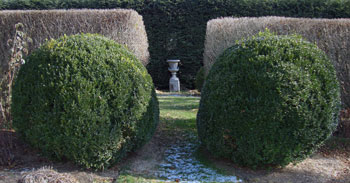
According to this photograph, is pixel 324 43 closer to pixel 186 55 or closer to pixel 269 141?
pixel 269 141

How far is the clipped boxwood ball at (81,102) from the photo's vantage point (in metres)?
4.00

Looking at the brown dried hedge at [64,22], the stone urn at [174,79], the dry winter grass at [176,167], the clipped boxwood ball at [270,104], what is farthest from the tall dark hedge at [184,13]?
the clipped boxwood ball at [270,104]

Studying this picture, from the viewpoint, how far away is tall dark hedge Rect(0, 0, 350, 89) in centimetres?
1297

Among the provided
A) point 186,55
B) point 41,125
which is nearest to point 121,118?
point 41,125

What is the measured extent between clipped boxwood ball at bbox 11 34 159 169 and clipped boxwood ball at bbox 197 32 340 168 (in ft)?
3.74

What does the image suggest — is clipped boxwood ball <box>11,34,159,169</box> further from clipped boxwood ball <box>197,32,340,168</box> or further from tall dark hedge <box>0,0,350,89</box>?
tall dark hedge <box>0,0,350,89</box>

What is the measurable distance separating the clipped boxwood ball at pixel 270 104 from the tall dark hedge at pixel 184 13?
931 cm

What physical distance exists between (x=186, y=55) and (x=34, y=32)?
659cm

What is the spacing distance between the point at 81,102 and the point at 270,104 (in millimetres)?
2467

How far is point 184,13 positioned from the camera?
44.7 feet

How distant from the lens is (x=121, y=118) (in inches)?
167

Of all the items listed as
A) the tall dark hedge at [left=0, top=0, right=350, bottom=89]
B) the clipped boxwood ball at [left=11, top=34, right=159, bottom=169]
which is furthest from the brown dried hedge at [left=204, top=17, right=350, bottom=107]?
the tall dark hedge at [left=0, top=0, right=350, bottom=89]

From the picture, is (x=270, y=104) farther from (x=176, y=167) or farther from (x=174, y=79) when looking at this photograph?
(x=174, y=79)

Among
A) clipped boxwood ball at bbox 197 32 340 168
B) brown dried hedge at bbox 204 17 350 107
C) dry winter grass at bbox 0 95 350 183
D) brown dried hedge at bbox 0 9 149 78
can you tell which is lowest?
dry winter grass at bbox 0 95 350 183
